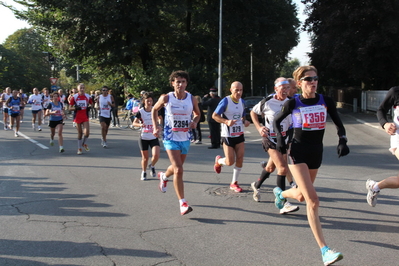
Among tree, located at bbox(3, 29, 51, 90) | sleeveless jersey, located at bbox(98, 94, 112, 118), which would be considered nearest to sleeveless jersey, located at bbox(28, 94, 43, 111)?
sleeveless jersey, located at bbox(98, 94, 112, 118)

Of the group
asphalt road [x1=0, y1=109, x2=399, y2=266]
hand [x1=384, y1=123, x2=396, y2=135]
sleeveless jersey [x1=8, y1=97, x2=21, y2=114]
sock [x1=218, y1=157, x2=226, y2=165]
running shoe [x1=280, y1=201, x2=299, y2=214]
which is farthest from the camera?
sleeveless jersey [x1=8, y1=97, x2=21, y2=114]

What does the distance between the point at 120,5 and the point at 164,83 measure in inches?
219

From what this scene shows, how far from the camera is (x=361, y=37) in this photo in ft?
100

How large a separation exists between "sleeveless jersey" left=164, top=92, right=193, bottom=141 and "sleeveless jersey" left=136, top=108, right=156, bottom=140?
9.08 ft

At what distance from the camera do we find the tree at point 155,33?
28.0 meters

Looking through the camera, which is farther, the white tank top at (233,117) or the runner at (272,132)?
the white tank top at (233,117)

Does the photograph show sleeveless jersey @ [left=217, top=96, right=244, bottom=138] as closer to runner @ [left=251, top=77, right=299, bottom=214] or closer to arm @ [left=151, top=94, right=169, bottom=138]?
runner @ [left=251, top=77, right=299, bottom=214]

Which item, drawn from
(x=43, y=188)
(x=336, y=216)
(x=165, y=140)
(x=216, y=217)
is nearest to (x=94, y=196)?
(x=43, y=188)

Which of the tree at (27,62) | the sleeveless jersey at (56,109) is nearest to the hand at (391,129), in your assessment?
the sleeveless jersey at (56,109)

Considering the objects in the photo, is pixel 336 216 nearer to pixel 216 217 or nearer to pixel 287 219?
pixel 287 219

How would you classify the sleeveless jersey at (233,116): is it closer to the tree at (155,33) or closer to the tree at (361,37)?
the tree at (155,33)

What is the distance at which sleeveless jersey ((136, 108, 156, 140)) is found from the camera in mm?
8977

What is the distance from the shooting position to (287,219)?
581 cm

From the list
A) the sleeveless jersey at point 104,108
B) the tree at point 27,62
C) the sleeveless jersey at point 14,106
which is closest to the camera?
the sleeveless jersey at point 104,108
